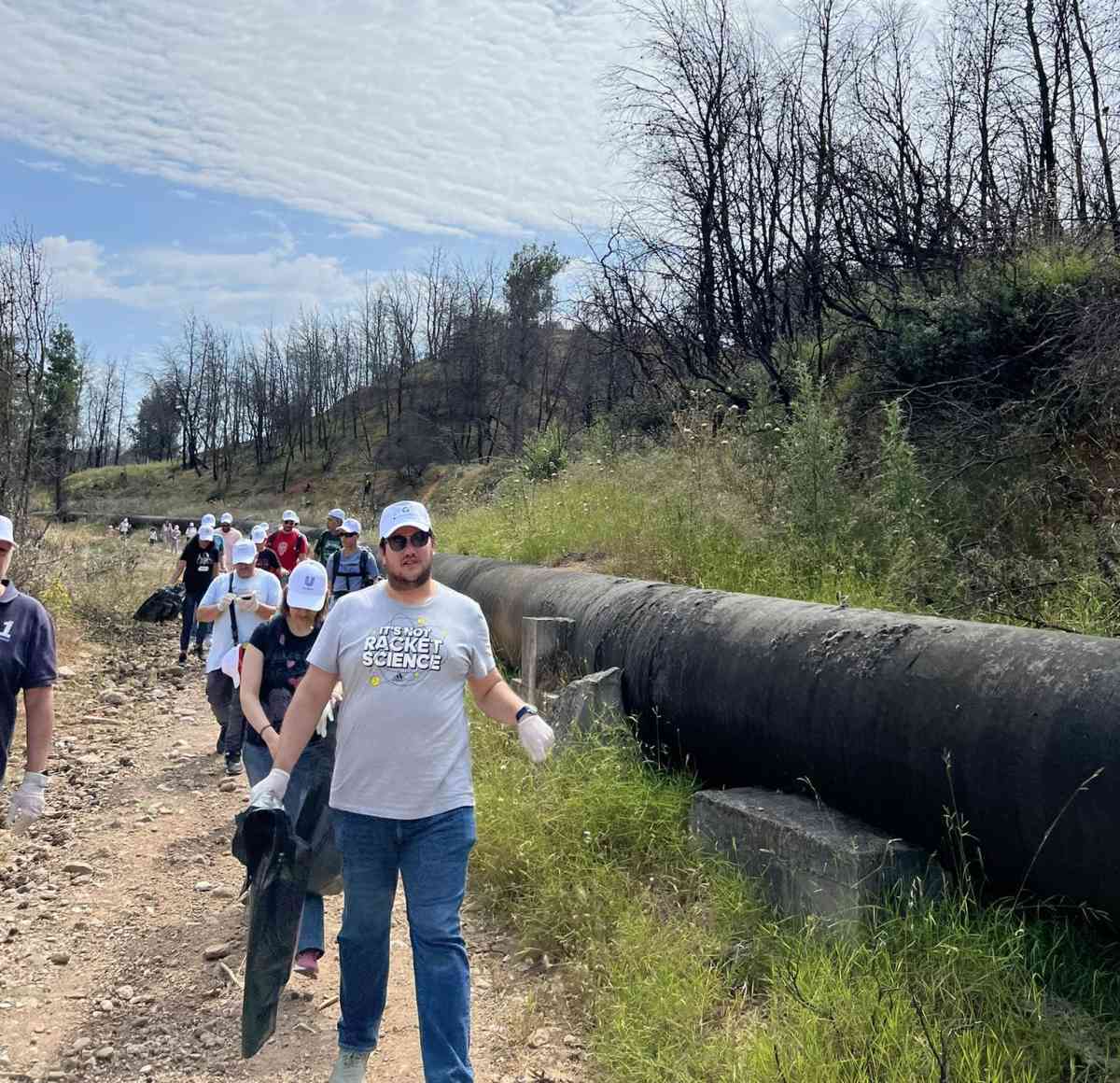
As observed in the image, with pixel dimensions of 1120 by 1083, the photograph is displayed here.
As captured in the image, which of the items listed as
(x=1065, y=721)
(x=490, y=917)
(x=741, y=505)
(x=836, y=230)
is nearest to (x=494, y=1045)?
(x=490, y=917)

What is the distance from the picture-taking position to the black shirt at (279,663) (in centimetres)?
447

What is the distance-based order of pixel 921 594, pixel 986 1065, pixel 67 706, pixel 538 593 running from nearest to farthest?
1. pixel 986 1065
2. pixel 921 594
3. pixel 538 593
4. pixel 67 706

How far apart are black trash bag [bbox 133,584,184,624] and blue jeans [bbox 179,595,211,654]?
104 inches

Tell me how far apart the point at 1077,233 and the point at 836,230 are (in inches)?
112

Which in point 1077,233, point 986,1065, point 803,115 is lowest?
point 986,1065

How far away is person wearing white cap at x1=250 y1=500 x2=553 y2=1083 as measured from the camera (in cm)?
301

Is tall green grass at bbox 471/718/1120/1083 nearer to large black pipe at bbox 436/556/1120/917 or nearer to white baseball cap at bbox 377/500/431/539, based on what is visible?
large black pipe at bbox 436/556/1120/917

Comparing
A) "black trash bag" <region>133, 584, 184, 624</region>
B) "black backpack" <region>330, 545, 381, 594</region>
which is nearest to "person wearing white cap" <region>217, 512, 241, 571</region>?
"black trash bag" <region>133, 584, 184, 624</region>

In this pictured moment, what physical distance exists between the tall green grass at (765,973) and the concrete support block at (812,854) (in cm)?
8

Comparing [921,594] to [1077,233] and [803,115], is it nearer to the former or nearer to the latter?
[1077,233]

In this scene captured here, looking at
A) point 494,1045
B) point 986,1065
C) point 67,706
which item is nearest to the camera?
point 986,1065

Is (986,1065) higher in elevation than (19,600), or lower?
lower

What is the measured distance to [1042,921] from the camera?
308cm

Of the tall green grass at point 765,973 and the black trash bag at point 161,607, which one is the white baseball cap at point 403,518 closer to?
the tall green grass at point 765,973
